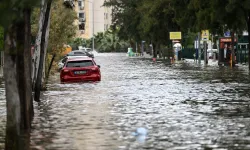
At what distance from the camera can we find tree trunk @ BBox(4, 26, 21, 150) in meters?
13.8

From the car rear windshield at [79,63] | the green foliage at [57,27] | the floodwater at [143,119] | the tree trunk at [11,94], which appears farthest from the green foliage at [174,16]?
the tree trunk at [11,94]

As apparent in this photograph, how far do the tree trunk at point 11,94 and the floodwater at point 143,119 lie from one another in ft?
2.93

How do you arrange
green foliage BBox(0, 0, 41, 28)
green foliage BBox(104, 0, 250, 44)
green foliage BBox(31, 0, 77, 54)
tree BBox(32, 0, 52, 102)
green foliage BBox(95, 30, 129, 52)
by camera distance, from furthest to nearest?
green foliage BBox(95, 30, 129, 52) < green foliage BBox(104, 0, 250, 44) < green foliage BBox(31, 0, 77, 54) < tree BBox(32, 0, 52, 102) < green foliage BBox(0, 0, 41, 28)

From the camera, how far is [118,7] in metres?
130

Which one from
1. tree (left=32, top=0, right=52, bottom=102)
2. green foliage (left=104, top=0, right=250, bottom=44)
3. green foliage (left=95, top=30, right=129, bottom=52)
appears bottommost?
green foliage (left=95, top=30, right=129, bottom=52)

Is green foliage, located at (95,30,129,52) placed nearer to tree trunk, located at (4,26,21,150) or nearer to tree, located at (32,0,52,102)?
tree, located at (32,0,52,102)

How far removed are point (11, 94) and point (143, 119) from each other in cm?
647

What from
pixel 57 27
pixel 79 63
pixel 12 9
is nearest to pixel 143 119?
pixel 12 9

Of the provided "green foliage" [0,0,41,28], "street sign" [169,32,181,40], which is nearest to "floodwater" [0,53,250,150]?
"green foliage" [0,0,41,28]

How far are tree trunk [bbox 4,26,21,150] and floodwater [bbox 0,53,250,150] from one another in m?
0.89

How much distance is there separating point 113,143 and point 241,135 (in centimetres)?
270

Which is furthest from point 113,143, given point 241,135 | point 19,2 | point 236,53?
point 236,53

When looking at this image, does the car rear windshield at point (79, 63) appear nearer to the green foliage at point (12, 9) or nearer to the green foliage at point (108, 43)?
the green foliage at point (12, 9)

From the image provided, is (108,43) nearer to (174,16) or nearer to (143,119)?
(174,16)
